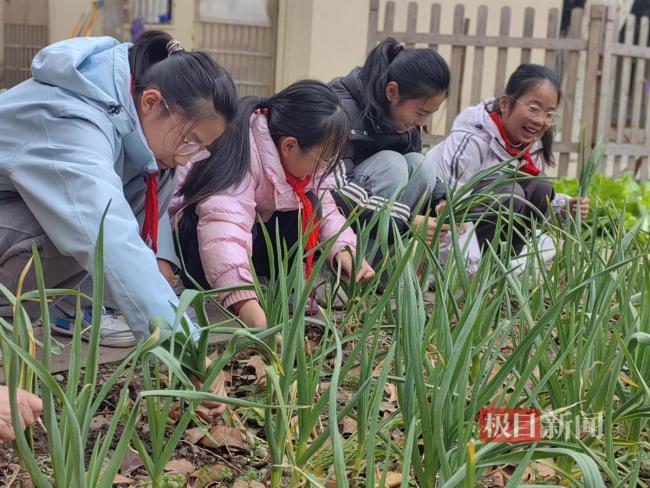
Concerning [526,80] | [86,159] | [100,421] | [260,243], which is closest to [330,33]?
[526,80]

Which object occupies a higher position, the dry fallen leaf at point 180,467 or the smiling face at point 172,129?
the smiling face at point 172,129

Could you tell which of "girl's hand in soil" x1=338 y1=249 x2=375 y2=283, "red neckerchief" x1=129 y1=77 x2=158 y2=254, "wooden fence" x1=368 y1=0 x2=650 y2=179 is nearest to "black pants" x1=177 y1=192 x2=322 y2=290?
"girl's hand in soil" x1=338 y1=249 x2=375 y2=283

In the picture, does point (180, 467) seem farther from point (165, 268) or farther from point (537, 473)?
point (165, 268)

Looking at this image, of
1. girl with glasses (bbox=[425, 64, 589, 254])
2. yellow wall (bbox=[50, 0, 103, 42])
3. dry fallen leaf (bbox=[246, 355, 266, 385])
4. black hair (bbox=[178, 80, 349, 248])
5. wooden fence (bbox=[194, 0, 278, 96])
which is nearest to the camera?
dry fallen leaf (bbox=[246, 355, 266, 385])

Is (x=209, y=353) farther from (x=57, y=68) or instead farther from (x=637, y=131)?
(x=637, y=131)

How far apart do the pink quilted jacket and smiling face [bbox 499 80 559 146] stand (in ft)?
3.73

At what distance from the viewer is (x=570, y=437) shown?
1.44 meters

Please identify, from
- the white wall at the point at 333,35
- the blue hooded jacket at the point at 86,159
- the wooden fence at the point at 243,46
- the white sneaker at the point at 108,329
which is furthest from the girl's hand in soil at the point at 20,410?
the wooden fence at the point at 243,46

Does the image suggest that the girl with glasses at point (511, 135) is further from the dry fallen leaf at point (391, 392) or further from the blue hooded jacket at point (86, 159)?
the blue hooded jacket at point (86, 159)

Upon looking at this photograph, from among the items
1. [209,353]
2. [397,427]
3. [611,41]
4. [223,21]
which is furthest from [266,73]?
[397,427]

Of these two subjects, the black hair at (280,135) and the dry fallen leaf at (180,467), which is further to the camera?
the black hair at (280,135)

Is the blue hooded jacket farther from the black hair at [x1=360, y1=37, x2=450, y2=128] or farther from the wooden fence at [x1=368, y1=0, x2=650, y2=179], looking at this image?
the wooden fence at [x1=368, y1=0, x2=650, y2=179]

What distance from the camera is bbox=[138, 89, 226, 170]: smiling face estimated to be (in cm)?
192

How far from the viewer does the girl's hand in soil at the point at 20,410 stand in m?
1.25
